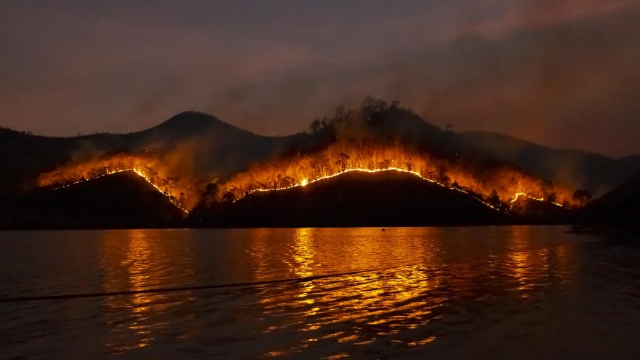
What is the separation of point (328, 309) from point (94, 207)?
120 metres

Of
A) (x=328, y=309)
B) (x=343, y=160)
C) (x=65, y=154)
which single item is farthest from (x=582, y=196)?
(x=65, y=154)

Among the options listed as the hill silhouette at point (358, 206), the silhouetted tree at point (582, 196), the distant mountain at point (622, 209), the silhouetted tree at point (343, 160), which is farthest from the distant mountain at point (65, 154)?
the distant mountain at point (622, 209)

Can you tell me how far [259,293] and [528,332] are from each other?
9803 millimetres

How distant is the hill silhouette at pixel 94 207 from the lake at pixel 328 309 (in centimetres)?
9396

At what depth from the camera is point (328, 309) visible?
696 inches

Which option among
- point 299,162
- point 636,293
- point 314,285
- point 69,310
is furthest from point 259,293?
point 299,162

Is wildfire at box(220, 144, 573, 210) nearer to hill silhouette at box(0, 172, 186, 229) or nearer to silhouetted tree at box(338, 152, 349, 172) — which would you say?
silhouetted tree at box(338, 152, 349, 172)

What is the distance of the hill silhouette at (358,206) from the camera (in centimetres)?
11288

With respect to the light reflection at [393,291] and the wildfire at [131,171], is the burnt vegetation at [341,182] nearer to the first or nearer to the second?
the wildfire at [131,171]

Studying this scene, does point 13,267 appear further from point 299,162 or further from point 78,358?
point 299,162

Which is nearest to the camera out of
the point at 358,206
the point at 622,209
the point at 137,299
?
the point at 137,299

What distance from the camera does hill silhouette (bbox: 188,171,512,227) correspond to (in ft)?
370

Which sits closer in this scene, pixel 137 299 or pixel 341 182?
pixel 137 299

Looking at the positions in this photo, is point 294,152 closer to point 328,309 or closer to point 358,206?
point 358,206
